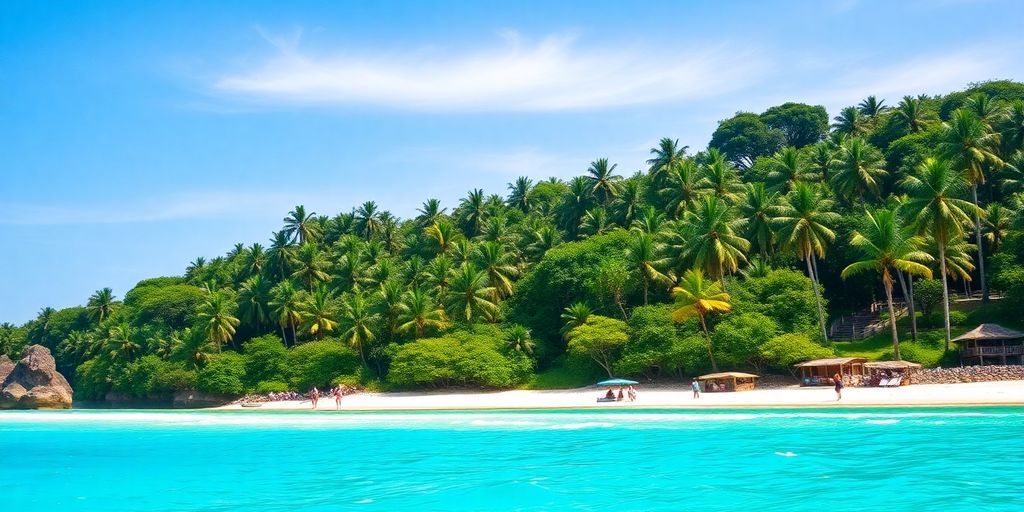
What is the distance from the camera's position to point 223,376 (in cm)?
6625

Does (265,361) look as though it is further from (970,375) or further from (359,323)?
(970,375)

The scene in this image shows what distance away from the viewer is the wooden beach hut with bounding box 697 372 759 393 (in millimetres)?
45062

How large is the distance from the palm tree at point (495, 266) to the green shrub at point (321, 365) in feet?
40.4

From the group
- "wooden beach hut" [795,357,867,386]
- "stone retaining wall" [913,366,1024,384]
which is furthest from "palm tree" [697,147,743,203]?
"stone retaining wall" [913,366,1024,384]

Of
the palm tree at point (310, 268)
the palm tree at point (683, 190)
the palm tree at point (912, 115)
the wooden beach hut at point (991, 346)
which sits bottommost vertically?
the wooden beach hut at point (991, 346)

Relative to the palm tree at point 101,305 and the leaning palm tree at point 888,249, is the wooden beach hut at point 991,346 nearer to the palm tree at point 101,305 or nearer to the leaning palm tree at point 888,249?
A: the leaning palm tree at point 888,249

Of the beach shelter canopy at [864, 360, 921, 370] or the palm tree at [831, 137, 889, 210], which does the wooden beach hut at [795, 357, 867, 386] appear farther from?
the palm tree at [831, 137, 889, 210]

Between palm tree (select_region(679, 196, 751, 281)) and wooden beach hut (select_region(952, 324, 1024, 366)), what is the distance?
13443mm

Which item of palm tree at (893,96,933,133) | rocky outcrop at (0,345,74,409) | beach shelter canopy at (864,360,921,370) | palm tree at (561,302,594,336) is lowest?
rocky outcrop at (0,345,74,409)

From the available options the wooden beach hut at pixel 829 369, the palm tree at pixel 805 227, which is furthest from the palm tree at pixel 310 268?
the wooden beach hut at pixel 829 369

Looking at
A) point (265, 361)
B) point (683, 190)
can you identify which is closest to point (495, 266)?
point (683, 190)

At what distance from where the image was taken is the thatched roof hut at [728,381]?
148 ft

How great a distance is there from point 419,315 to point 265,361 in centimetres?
1519

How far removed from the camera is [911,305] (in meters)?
49.4
